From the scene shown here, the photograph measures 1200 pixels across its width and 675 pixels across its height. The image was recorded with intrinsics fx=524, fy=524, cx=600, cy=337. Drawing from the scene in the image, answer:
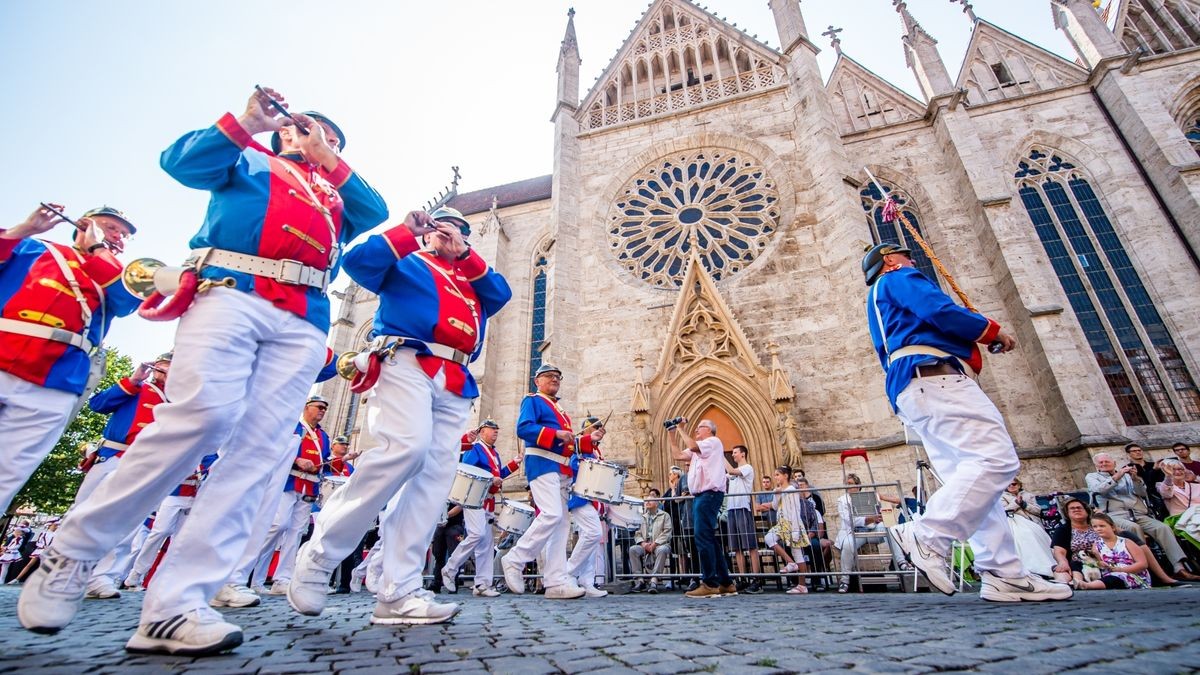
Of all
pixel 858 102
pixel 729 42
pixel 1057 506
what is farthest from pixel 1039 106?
pixel 1057 506

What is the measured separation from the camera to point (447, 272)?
10.6 feet

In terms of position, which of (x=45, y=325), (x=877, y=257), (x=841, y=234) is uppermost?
(x=841, y=234)

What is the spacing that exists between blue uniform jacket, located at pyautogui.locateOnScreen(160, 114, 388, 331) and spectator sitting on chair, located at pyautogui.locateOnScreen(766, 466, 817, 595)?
5.87 m

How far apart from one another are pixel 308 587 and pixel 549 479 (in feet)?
8.90

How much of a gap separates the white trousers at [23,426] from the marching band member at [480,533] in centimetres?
401

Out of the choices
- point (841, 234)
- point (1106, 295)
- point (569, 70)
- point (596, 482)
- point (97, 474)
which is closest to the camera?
point (97, 474)

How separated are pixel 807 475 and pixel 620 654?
9319mm

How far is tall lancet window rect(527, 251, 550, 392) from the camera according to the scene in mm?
16631

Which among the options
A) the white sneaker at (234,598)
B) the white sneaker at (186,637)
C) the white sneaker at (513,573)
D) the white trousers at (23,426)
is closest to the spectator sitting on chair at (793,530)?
the white sneaker at (513,573)

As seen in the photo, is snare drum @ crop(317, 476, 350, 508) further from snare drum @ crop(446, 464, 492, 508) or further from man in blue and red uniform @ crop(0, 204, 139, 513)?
man in blue and red uniform @ crop(0, 204, 139, 513)

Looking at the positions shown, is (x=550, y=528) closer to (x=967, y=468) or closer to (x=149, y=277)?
(x=967, y=468)

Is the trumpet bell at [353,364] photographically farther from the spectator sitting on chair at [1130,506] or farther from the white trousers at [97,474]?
the spectator sitting on chair at [1130,506]

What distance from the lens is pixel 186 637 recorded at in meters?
1.73

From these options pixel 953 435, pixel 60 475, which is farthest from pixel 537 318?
pixel 60 475
